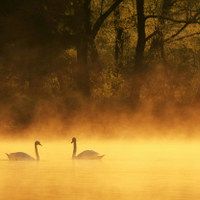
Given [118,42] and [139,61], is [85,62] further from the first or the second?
[118,42]

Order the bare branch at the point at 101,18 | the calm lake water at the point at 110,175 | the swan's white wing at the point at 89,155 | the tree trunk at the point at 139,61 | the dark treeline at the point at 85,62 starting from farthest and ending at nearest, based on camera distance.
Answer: the bare branch at the point at 101,18 < the tree trunk at the point at 139,61 < the dark treeline at the point at 85,62 < the swan's white wing at the point at 89,155 < the calm lake water at the point at 110,175

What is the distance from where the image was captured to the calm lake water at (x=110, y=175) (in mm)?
10969

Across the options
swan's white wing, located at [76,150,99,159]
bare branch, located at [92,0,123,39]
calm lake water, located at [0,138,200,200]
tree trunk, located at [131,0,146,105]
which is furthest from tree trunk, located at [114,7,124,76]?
swan's white wing, located at [76,150,99,159]

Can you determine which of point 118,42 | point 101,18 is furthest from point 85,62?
point 118,42

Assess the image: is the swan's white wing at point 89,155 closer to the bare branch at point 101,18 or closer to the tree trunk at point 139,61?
the tree trunk at point 139,61

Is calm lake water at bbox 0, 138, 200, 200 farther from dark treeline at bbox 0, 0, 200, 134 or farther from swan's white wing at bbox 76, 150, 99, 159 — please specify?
dark treeline at bbox 0, 0, 200, 134

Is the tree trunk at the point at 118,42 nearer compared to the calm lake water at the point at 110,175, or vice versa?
the calm lake water at the point at 110,175

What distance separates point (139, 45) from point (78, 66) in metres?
3.33

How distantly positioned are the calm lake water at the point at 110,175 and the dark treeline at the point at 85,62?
746 cm

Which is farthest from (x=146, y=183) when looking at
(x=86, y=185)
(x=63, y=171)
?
(x=63, y=171)

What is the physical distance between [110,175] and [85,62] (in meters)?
18.1

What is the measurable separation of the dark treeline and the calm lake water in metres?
7.46

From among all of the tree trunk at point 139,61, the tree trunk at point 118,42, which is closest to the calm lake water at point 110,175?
the tree trunk at point 139,61

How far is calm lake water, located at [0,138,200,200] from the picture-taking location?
10969 millimetres
